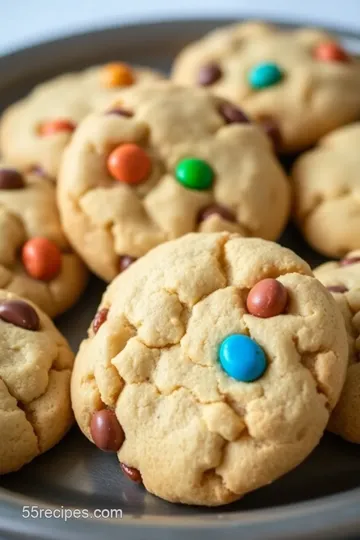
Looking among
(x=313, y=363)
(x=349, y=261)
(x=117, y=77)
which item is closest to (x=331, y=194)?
(x=349, y=261)

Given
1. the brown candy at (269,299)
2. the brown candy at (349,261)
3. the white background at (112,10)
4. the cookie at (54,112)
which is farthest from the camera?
the white background at (112,10)

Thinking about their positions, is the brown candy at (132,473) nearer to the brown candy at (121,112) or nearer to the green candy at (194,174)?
the green candy at (194,174)

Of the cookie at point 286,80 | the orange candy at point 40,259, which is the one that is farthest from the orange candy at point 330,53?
Result: the orange candy at point 40,259

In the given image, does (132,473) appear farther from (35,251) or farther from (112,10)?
(112,10)

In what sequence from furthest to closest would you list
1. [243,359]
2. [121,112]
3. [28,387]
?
[121,112] < [28,387] < [243,359]

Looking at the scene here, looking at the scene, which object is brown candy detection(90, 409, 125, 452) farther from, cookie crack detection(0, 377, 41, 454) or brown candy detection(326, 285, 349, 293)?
brown candy detection(326, 285, 349, 293)

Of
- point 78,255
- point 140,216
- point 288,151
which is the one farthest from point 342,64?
point 78,255

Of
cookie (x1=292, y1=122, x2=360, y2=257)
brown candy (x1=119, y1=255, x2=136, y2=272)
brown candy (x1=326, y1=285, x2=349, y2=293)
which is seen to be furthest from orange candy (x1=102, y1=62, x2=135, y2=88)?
brown candy (x1=326, y1=285, x2=349, y2=293)
